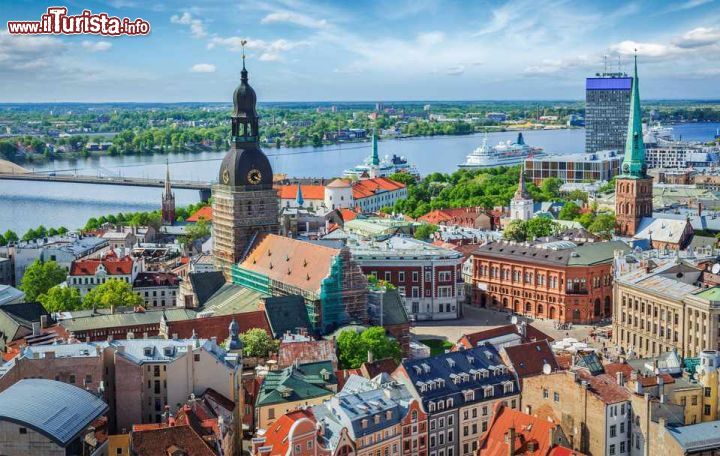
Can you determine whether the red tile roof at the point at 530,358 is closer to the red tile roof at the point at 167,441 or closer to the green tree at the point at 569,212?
the red tile roof at the point at 167,441

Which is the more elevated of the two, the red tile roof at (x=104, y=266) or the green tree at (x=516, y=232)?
the green tree at (x=516, y=232)

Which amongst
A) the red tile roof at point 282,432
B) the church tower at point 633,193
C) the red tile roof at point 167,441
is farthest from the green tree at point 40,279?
the church tower at point 633,193

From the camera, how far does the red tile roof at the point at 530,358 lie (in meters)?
49.7

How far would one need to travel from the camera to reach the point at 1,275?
91.6 m

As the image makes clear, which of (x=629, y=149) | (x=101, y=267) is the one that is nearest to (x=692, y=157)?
(x=629, y=149)

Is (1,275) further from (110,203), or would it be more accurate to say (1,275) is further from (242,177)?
(110,203)

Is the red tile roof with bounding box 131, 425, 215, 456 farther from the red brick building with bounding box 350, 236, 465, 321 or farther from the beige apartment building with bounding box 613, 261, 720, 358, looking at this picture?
the red brick building with bounding box 350, 236, 465, 321

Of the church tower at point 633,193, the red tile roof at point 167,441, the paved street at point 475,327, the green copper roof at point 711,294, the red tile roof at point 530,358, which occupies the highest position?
the church tower at point 633,193

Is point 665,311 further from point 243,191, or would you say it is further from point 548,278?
point 243,191

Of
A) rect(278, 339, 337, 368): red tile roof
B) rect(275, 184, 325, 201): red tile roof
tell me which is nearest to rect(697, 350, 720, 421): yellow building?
rect(278, 339, 337, 368): red tile roof

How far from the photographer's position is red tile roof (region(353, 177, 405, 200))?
5305 inches

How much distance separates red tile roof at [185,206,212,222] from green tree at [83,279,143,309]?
3914 centimetres

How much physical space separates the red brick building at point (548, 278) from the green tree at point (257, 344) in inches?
1165

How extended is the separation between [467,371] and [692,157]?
520ft
